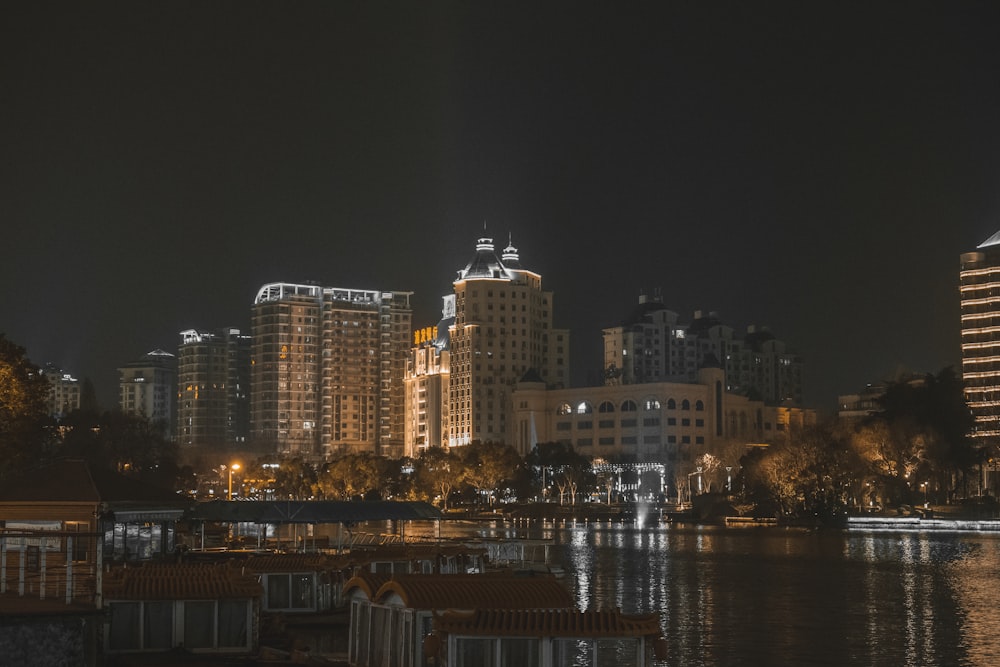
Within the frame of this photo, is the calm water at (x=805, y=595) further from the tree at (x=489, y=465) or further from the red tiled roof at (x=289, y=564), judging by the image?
the tree at (x=489, y=465)

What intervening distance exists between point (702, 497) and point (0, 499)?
132326 millimetres

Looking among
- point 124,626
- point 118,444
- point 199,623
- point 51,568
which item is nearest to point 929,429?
point 118,444

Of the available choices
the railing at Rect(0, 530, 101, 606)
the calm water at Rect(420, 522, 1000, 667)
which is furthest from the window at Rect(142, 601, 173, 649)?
the calm water at Rect(420, 522, 1000, 667)

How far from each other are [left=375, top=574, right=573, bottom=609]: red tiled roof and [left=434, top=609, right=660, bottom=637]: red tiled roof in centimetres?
205

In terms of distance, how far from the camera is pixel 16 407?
224 feet

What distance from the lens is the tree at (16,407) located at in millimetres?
67750

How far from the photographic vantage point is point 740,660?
37.7 metres

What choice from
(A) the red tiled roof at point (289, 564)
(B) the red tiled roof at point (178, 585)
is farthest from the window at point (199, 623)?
→ (A) the red tiled roof at point (289, 564)

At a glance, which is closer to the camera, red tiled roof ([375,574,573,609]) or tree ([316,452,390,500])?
red tiled roof ([375,574,573,609])

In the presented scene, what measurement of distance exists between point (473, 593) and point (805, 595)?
36.6m

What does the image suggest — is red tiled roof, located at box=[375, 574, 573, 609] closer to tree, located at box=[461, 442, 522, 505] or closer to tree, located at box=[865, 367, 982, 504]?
tree, located at box=[865, 367, 982, 504]

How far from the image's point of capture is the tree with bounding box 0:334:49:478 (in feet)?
222

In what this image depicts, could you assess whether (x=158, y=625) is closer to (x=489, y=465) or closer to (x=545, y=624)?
(x=545, y=624)

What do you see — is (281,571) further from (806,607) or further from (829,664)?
(806,607)
